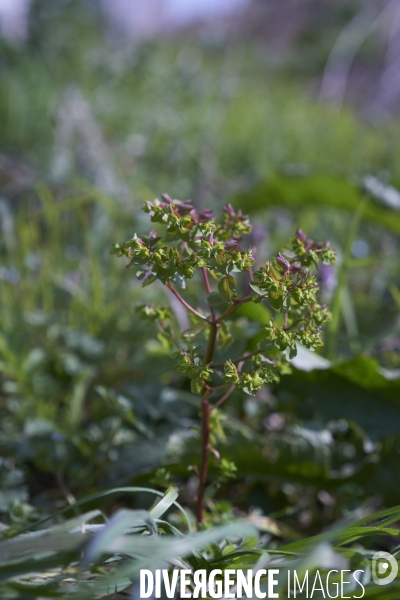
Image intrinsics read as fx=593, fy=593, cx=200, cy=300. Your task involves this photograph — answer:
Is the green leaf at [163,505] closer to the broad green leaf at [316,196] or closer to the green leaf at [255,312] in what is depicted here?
the green leaf at [255,312]

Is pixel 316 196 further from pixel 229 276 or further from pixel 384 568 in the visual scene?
pixel 384 568

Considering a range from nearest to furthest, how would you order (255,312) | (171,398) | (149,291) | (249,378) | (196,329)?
(249,378) < (196,329) < (255,312) < (171,398) < (149,291)

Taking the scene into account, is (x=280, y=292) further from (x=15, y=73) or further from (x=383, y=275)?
(x=15, y=73)

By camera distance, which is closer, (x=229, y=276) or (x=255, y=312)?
(x=229, y=276)

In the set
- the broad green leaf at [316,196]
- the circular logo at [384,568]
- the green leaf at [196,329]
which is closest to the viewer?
the circular logo at [384,568]

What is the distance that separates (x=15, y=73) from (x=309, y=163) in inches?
72.2

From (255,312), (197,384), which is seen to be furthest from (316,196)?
(197,384)

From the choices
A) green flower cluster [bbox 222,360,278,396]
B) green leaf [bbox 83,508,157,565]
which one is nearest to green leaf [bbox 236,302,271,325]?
green flower cluster [bbox 222,360,278,396]

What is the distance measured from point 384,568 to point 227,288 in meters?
0.46

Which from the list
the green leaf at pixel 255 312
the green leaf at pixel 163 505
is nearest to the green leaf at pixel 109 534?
the green leaf at pixel 163 505

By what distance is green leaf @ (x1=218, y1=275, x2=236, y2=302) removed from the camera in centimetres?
85

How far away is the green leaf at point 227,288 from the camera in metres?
0.85

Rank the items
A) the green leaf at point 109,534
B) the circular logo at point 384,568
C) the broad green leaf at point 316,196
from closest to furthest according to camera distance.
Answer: the green leaf at point 109,534
the circular logo at point 384,568
the broad green leaf at point 316,196

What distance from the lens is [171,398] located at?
143cm
